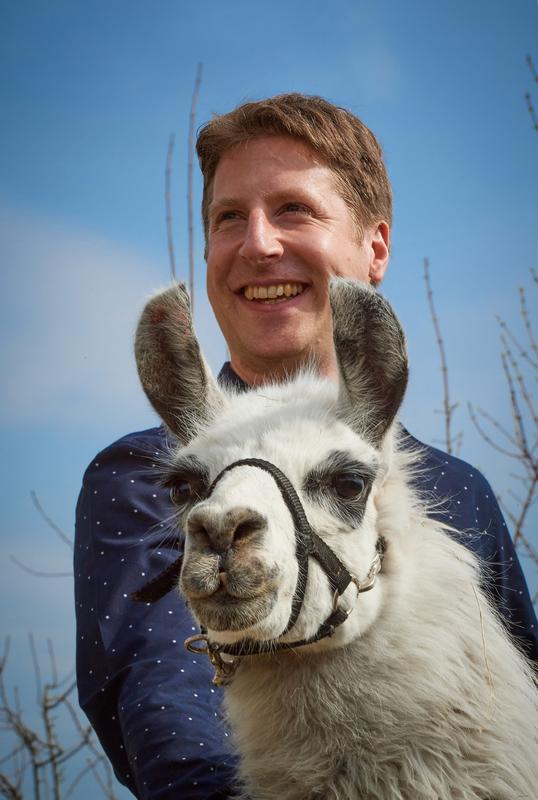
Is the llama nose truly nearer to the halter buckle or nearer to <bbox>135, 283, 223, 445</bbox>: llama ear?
the halter buckle

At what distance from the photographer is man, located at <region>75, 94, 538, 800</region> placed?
8.20 feet

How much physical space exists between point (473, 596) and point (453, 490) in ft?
3.70

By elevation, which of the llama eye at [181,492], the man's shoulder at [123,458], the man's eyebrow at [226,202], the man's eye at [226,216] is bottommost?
the llama eye at [181,492]

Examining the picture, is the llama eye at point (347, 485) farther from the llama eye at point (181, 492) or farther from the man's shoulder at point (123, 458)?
the man's shoulder at point (123, 458)

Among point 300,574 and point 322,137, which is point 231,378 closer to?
point 322,137

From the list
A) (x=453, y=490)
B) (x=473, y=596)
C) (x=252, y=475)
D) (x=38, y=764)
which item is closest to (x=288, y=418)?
(x=252, y=475)

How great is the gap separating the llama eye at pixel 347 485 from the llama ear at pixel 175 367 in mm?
622

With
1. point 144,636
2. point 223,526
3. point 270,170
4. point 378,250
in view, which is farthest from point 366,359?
point 378,250

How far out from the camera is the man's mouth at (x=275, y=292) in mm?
3900

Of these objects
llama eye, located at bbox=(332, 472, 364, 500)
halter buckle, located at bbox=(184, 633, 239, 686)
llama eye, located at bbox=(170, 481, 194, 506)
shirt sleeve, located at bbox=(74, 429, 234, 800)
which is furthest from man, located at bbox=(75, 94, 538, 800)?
llama eye, located at bbox=(332, 472, 364, 500)

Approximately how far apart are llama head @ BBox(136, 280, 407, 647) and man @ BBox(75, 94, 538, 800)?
43 cm

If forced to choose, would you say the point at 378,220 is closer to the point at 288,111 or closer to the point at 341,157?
the point at 341,157

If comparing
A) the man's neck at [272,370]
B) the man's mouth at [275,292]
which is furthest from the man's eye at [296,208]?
the man's neck at [272,370]

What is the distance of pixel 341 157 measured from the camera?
13.3ft
